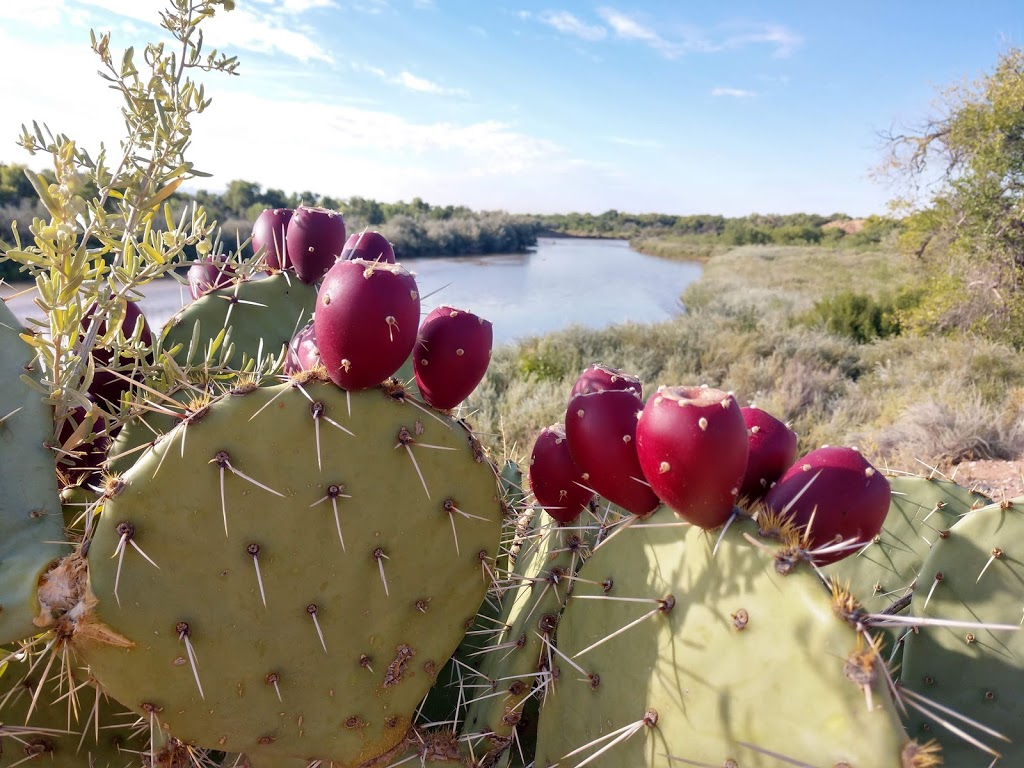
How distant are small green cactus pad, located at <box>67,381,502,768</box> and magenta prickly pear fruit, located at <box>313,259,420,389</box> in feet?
0.29

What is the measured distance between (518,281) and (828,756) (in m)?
17.2

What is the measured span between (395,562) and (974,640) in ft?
3.62

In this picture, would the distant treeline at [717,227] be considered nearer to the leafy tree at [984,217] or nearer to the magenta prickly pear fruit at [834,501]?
the leafy tree at [984,217]

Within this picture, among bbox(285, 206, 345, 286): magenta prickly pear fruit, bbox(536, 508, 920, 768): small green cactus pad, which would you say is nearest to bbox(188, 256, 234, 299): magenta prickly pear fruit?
bbox(285, 206, 345, 286): magenta prickly pear fruit

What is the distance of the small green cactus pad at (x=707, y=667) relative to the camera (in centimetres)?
73

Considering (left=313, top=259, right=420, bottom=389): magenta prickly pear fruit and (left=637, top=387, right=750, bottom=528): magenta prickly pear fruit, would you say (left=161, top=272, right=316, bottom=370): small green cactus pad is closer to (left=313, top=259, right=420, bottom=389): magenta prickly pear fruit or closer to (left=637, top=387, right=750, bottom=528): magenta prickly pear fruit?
(left=313, top=259, right=420, bottom=389): magenta prickly pear fruit

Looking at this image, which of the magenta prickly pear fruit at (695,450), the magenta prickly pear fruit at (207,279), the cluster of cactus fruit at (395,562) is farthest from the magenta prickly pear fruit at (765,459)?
the magenta prickly pear fruit at (207,279)

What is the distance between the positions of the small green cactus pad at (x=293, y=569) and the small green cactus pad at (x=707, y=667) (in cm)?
27

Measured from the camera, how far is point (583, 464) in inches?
41.2

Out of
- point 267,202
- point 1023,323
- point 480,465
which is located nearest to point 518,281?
point 267,202

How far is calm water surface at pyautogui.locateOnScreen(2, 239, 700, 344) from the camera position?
1083 centimetres

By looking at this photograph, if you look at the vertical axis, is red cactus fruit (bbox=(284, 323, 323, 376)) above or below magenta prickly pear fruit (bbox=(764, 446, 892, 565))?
above

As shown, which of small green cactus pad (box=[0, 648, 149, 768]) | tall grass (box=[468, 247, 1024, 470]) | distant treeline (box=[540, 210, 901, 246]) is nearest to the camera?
small green cactus pad (box=[0, 648, 149, 768])

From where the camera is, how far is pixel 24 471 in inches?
42.4
